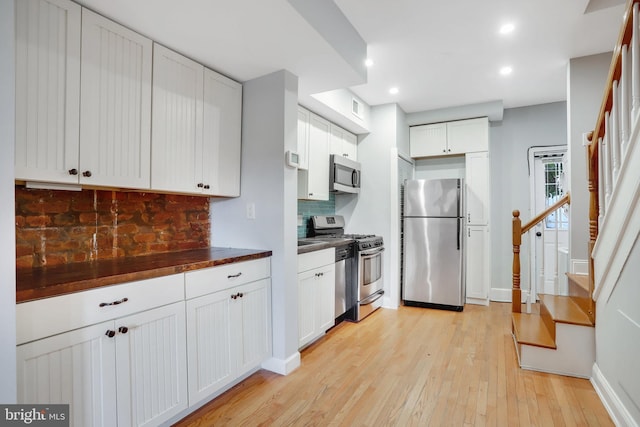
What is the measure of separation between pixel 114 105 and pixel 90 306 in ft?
3.45

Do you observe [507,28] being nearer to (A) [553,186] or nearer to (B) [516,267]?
(B) [516,267]

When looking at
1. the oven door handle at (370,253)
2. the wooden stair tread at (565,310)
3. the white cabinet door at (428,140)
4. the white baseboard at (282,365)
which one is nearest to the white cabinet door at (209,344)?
the white baseboard at (282,365)

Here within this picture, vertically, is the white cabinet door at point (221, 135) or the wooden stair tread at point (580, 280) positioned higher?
the white cabinet door at point (221, 135)

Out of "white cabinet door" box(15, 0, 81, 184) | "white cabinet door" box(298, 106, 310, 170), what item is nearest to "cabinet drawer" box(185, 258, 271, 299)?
"white cabinet door" box(15, 0, 81, 184)

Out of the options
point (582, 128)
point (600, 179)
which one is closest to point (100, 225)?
point (600, 179)

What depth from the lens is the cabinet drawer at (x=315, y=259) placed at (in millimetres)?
2645

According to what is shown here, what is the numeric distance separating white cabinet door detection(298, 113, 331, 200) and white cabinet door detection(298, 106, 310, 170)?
0.06 metres

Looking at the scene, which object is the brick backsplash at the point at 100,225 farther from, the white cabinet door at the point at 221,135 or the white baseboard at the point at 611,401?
the white baseboard at the point at 611,401

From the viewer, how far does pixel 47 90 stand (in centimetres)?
149

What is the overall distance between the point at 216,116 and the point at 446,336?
2814mm

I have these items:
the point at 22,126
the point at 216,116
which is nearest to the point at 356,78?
the point at 216,116

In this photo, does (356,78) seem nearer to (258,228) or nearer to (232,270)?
(258,228)

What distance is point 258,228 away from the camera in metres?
2.46

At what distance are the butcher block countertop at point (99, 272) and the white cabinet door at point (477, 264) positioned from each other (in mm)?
3224
